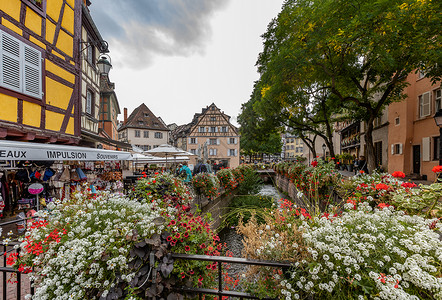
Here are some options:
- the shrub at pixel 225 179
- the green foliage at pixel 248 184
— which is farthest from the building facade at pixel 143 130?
the shrub at pixel 225 179

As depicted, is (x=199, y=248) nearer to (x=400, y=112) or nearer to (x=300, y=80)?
(x=300, y=80)

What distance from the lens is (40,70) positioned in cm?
723

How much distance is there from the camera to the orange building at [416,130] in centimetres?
1335

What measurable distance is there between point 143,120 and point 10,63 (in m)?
36.0

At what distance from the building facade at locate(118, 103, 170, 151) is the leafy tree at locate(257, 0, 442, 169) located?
3313cm

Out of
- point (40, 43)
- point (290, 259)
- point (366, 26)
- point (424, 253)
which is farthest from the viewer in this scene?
point (40, 43)

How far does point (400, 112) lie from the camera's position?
1592cm

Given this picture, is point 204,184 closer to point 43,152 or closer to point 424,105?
point 43,152

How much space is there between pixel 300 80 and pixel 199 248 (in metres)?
10.8

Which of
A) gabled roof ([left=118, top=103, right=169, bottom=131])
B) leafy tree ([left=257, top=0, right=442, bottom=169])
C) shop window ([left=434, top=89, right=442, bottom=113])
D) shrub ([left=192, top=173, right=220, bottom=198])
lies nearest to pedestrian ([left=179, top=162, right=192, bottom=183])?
shrub ([left=192, top=173, right=220, bottom=198])

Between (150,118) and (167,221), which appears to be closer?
(167,221)

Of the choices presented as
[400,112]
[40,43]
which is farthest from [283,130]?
[40,43]

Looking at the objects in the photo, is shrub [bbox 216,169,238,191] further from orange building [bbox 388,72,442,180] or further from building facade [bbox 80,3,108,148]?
orange building [bbox 388,72,442,180]

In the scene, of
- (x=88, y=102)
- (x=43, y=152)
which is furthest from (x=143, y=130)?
(x=43, y=152)
